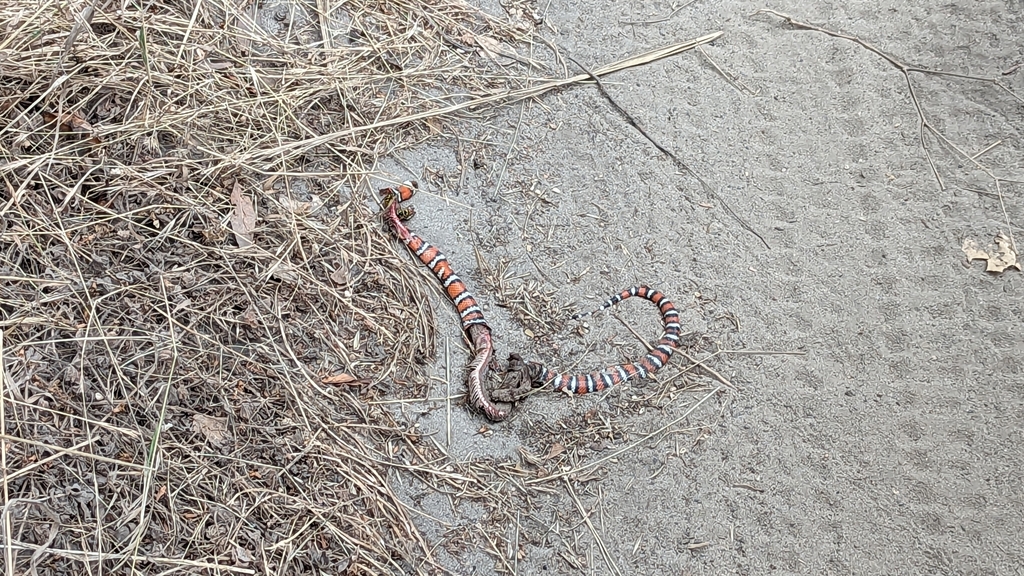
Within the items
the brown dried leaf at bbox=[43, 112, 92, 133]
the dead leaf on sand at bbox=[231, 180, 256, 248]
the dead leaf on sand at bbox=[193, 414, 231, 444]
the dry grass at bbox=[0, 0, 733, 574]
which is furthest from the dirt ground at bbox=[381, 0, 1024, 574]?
the brown dried leaf at bbox=[43, 112, 92, 133]

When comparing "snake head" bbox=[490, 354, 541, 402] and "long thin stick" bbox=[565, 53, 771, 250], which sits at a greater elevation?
"long thin stick" bbox=[565, 53, 771, 250]

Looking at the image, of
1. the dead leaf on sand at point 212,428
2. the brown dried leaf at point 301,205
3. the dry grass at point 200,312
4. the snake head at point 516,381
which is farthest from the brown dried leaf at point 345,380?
the brown dried leaf at point 301,205

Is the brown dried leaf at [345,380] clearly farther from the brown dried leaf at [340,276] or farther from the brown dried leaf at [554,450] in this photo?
the brown dried leaf at [554,450]

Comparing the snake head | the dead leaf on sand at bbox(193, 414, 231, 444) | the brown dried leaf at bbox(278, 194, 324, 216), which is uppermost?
the brown dried leaf at bbox(278, 194, 324, 216)

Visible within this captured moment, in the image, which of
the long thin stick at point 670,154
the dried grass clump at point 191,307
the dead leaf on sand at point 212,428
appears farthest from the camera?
the long thin stick at point 670,154

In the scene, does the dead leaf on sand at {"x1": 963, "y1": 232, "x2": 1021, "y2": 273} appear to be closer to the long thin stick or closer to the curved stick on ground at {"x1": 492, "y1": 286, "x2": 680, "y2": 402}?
the long thin stick

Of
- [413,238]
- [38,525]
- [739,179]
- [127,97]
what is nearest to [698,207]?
[739,179]

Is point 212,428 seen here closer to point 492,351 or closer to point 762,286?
point 492,351
